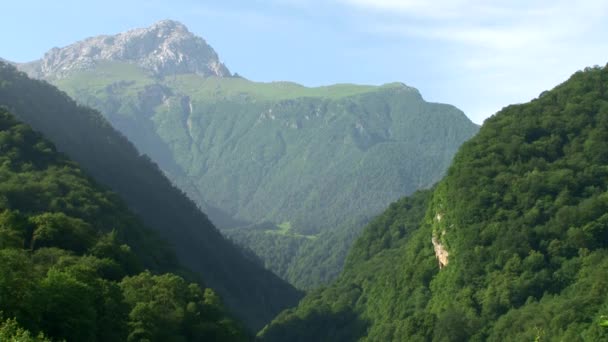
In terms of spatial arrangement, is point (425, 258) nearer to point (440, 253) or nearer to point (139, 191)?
point (440, 253)

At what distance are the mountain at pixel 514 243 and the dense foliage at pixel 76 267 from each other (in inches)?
988

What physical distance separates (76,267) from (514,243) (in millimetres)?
50565

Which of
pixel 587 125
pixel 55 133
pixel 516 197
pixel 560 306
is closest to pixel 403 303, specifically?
pixel 516 197

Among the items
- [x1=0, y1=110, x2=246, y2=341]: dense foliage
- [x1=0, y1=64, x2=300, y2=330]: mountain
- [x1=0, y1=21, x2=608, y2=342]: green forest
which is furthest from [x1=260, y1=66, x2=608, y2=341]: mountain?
[x1=0, y1=64, x2=300, y2=330]: mountain

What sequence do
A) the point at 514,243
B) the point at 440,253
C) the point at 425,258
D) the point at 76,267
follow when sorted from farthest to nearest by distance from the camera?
the point at 425,258, the point at 440,253, the point at 514,243, the point at 76,267

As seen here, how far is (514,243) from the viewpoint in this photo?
318 ft

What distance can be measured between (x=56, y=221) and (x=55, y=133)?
334 feet

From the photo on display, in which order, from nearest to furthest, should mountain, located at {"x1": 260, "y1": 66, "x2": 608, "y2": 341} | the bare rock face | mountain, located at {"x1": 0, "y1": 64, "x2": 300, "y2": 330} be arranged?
1. mountain, located at {"x1": 260, "y1": 66, "x2": 608, "y2": 341}
2. the bare rock face
3. mountain, located at {"x1": 0, "y1": 64, "x2": 300, "y2": 330}

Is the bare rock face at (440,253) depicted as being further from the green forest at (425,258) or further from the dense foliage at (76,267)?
the dense foliage at (76,267)

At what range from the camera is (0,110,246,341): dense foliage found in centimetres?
5012

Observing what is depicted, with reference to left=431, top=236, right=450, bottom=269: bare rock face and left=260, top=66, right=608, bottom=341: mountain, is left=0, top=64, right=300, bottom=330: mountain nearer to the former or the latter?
left=260, top=66, right=608, bottom=341: mountain

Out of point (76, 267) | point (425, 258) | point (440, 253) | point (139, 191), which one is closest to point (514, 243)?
point (440, 253)

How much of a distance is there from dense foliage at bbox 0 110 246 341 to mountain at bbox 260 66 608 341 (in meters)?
25.1

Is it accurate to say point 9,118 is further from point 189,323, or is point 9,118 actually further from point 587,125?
point 587,125
